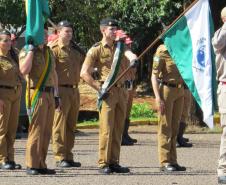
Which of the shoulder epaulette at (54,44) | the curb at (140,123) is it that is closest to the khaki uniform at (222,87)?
the shoulder epaulette at (54,44)

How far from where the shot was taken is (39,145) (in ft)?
37.9

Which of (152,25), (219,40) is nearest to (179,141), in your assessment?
(219,40)

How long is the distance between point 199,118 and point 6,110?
29.2ft

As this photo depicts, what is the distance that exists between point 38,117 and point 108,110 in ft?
3.16

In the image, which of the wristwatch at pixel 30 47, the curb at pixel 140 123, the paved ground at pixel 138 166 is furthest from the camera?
the curb at pixel 140 123

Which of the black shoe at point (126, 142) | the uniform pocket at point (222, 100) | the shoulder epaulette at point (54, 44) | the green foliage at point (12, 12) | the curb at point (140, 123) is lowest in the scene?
the black shoe at point (126, 142)

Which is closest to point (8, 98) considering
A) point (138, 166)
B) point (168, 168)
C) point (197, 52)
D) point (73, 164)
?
point (73, 164)

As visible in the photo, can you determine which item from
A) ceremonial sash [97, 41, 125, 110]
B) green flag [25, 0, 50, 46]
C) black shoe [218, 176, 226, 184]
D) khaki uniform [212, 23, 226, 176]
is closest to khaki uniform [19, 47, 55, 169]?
green flag [25, 0, 50, 46]

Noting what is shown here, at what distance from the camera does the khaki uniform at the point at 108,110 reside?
11.7m

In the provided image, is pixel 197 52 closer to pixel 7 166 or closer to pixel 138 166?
pixel 138 166

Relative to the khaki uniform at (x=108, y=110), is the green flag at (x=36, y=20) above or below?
above

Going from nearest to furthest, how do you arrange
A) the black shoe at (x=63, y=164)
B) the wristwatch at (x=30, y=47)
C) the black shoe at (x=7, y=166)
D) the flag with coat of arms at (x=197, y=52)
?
the flag with coat of arms at (x=197, y=52) → the wristwatch at (x=30, y=47) → the black shoe at (x=7, y=166) → the black shoe at (x=63, y=164)

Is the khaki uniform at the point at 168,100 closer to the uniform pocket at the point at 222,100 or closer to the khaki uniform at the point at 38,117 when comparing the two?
the uniform pocket at the point at 222,100

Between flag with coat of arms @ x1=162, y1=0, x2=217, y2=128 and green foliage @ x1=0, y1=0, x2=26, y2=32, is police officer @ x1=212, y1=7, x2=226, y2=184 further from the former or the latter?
green foliage @ x1=0, y1=0, x2=26, y2=32
